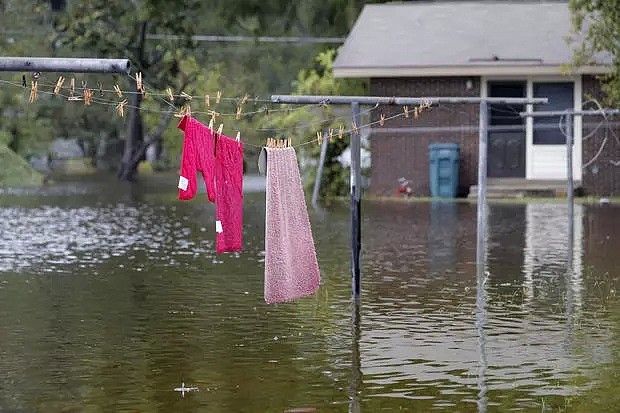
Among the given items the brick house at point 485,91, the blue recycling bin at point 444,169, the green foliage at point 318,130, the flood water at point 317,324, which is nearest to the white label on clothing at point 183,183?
the flood water at point 317,324

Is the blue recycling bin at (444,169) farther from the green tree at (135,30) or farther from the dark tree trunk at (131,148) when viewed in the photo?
the dark tree trunk at (131,148)

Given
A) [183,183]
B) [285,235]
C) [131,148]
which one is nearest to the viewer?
[183,183]

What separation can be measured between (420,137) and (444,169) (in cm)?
124

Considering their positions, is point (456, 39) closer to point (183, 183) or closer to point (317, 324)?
point (317, 324)

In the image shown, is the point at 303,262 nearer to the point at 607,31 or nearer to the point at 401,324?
the point at 401,324

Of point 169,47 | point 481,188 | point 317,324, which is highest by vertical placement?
point 169,47

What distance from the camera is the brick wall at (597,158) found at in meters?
37.7

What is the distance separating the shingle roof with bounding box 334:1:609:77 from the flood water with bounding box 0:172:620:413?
32.2 feet

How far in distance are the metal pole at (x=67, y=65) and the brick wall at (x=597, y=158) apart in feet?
88.7

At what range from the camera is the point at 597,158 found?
37.7 m


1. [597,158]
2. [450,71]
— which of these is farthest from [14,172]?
[597,158]

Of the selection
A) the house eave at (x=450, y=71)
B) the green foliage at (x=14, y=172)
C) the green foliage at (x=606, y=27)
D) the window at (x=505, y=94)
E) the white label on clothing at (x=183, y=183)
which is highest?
the green foliage at (x=606, y=27)

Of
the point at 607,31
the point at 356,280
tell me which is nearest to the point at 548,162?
the point at 607,31

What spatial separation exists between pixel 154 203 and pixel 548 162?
10115mm
